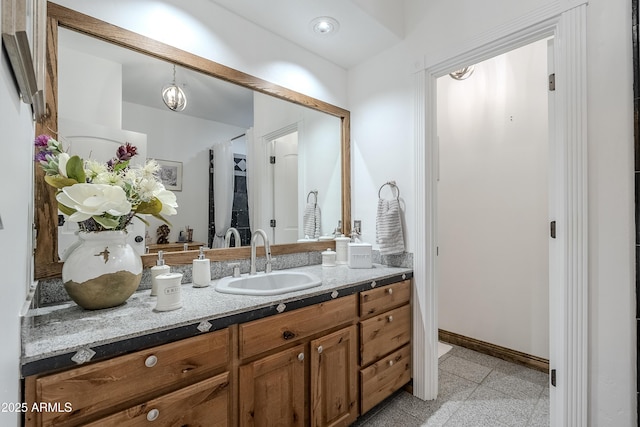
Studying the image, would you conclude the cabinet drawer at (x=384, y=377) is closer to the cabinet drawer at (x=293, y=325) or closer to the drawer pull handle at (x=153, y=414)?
the cabinet drawer at (x=293, y=325)

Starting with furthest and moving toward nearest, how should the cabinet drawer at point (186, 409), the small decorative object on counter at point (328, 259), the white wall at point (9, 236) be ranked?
the small decorative object on counter at point (328, 259) → the cabinet drawer at point (186, 409) → the white wall at point (9, 236)

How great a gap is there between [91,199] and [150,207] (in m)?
0.21

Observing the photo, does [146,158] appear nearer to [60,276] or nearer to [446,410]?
[60,276]

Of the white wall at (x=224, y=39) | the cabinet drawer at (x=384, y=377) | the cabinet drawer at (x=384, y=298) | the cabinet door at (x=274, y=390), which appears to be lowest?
the cabinet drawer at (x=384, y=377)

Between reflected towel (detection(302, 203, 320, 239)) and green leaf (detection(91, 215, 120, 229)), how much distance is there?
4.17ft

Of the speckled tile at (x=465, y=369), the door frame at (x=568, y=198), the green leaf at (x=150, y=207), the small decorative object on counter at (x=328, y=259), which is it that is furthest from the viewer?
the speckled tile at (x=465, y=369)

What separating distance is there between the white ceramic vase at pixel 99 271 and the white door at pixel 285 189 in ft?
3.19

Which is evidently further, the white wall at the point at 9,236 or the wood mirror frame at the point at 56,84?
the wood mirror frame at the point at 56,84

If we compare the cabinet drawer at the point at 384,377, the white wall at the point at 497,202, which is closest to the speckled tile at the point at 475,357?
the white wall at the point at 497,202

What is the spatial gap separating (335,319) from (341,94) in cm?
171

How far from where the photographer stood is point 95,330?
908mm

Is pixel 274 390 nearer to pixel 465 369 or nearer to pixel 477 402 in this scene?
pixel 477 402

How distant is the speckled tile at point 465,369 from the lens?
2.18m

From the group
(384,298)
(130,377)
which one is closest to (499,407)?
(384,298)
